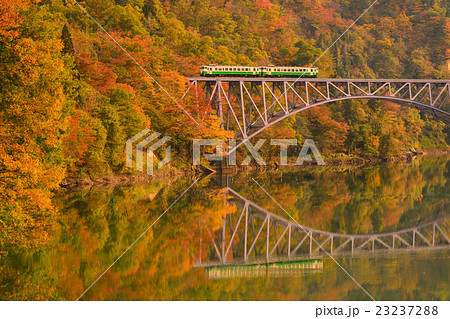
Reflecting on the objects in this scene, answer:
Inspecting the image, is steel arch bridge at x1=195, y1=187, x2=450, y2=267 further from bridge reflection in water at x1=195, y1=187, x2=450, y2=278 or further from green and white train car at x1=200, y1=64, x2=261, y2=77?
green and white train car at x1=200, y1=64, x2=261, y2=77

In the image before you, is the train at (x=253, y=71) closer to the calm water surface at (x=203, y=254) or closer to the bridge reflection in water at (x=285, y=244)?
the calm water surface at (x=203, y=254)

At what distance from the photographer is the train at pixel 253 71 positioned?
1919 inches

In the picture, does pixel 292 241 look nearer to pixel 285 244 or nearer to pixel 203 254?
pixel 285 244

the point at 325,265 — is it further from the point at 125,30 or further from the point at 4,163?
the point at 125,30

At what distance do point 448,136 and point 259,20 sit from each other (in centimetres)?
3061

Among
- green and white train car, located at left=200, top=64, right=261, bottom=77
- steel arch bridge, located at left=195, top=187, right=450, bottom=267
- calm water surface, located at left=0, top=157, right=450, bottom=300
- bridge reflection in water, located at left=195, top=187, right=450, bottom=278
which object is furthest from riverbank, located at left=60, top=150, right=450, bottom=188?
steel arch bridge, located at left=195, top=187, right=450, bottom=267

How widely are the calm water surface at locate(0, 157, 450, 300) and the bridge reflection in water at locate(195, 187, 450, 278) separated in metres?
0.12

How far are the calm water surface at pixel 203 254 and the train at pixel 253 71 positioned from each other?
17010mm

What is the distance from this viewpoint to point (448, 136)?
297 ft

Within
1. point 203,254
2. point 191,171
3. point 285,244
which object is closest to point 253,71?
point 191,171

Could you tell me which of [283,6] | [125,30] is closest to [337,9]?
[283,6]

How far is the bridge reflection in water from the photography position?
17.0m

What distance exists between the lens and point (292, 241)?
20625 millimetres

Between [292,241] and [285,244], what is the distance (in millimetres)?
639
